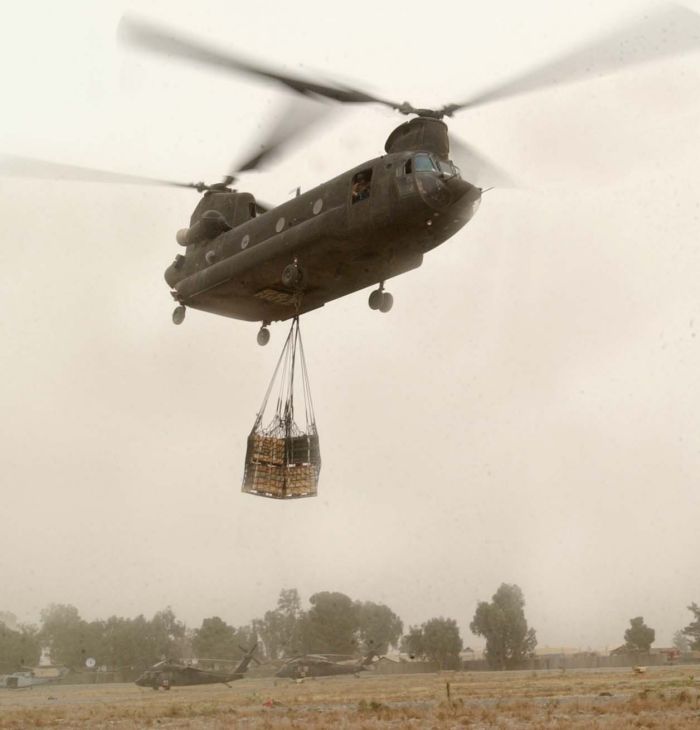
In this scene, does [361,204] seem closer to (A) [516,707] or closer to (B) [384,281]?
(B) [384,281]

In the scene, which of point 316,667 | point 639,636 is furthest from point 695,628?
point 316,667

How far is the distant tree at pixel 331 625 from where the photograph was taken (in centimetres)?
8056

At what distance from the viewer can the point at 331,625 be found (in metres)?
81.2

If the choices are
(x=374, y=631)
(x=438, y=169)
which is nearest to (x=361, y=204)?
(x=438, y=169)

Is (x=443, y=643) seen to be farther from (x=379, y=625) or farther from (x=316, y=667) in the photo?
(x=316, y=667)

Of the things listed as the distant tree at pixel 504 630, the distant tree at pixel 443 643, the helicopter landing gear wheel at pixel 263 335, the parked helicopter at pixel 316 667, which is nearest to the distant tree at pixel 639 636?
the distant tree at pixel 504 630

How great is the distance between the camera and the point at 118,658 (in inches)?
3093

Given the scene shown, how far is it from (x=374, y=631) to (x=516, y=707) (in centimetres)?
7734

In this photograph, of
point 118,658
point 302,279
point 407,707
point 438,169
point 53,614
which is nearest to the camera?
point 438,169

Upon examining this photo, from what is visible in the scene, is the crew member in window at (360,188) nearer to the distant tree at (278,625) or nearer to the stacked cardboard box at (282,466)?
the stacked cardboard box at (282,466)

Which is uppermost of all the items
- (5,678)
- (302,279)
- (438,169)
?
(438,169)

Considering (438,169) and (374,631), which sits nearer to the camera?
(438,169)

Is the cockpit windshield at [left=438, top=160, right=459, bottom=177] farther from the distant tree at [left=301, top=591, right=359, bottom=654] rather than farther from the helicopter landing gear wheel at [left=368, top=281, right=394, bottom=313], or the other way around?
the distant tree at [left=301, top=591, right=359, bottom=654]

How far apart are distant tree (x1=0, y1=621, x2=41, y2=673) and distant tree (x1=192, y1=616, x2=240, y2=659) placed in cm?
1750
